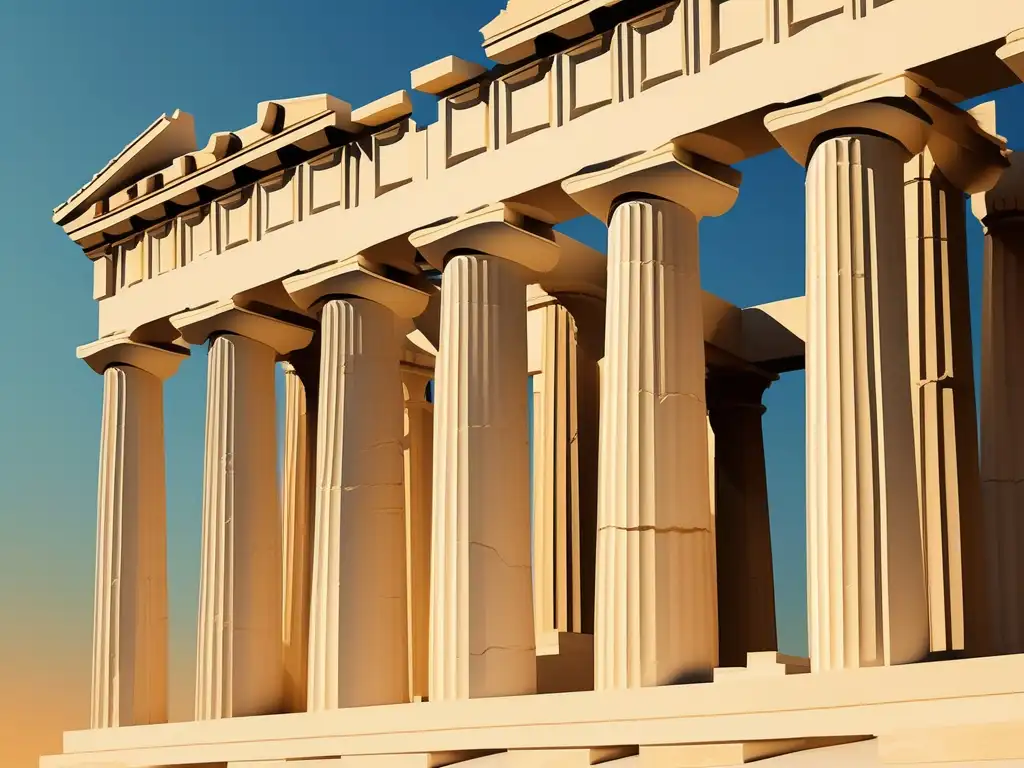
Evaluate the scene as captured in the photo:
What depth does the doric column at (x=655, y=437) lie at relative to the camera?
6009cm

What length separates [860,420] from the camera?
5491 centimetres

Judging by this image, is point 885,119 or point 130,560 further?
point 130,560

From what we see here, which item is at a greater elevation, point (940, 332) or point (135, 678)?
point (940, 332)

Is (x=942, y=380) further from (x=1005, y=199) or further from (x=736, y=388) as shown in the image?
(x=736, y=388)

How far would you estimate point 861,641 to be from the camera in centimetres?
5319

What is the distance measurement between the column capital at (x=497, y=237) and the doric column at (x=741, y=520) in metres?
27.4

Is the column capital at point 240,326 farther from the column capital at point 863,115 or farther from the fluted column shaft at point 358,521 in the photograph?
the column capital at point 863,115

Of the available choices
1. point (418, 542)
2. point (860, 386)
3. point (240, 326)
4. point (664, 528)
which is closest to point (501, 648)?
point (664, 528)

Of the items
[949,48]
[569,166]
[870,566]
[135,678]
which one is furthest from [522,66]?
[135,678]

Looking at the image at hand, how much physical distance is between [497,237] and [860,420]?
21.4m

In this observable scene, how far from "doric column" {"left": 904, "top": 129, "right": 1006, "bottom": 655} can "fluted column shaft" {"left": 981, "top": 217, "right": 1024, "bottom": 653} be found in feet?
3.42

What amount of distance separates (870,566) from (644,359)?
1317cm

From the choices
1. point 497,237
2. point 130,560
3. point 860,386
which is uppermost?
point 497,237

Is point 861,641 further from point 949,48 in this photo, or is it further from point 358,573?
point 358,573
